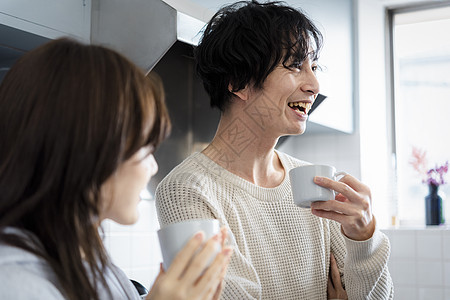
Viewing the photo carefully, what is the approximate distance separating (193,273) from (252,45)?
30.6 inches

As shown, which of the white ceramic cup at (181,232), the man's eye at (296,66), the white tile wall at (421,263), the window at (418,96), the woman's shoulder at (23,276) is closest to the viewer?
the woman's shoulder at (23,276)

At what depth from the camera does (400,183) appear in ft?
10.7

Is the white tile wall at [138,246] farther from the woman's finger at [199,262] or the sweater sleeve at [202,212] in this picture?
the woman's finger at [199,262]

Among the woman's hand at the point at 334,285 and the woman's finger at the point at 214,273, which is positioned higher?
the woman's finger at the point at 214,273

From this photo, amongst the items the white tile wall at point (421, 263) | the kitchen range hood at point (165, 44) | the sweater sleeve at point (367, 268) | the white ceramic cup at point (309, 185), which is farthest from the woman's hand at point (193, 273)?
the white tile wall at point (421, 263)

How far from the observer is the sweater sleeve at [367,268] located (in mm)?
1302

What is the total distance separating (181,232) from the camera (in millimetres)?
867

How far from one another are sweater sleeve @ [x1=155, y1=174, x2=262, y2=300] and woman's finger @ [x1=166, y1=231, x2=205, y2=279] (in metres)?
0.47

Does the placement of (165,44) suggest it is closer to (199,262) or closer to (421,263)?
(199,262)

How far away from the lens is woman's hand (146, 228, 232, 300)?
0.71 m

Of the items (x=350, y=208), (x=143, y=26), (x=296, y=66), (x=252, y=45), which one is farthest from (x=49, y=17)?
(x=350, y=208)

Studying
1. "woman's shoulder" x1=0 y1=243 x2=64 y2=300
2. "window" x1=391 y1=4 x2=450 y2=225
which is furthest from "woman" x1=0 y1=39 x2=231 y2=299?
"window" x1=391 y1=4 x2=450 y2=225

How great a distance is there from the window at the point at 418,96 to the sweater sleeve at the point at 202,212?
2125 millimetres

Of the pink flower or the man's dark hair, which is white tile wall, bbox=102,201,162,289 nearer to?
the man's dark hair
